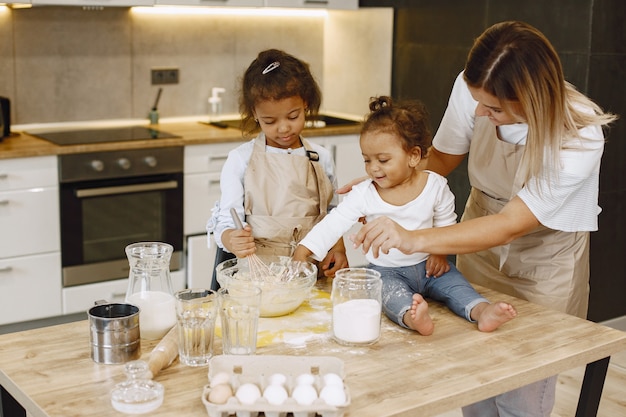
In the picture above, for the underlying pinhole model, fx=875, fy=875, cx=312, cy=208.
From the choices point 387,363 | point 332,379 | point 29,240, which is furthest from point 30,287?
point 332,379

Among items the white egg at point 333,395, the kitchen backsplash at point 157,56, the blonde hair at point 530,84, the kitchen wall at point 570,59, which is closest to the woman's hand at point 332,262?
the blonde hair at point 530,84

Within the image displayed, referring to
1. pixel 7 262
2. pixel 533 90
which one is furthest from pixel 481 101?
pixel 7 262

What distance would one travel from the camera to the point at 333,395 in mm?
1477

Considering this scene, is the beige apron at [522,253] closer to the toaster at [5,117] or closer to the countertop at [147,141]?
the countertop at [147,141]

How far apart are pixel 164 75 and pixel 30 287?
1370mm

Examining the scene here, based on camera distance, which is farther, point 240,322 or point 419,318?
point 419,318

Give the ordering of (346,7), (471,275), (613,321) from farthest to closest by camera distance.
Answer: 1. (346,7)
2. (613,321)
3. (471,275)

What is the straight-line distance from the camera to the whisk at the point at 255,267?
204 centimetres

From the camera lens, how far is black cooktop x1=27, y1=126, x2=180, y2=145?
3.98 m

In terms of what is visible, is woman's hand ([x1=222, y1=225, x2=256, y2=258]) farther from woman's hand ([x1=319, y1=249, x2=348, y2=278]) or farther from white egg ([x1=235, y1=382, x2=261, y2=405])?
white egg ([x1=235, y1=382, x2=261, y2=405])

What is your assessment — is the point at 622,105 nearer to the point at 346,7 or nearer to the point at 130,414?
the point at 346,7

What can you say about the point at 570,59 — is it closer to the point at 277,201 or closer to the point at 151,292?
the point at 277,201

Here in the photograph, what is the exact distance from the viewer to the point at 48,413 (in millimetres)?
1480

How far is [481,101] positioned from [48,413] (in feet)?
3.77
